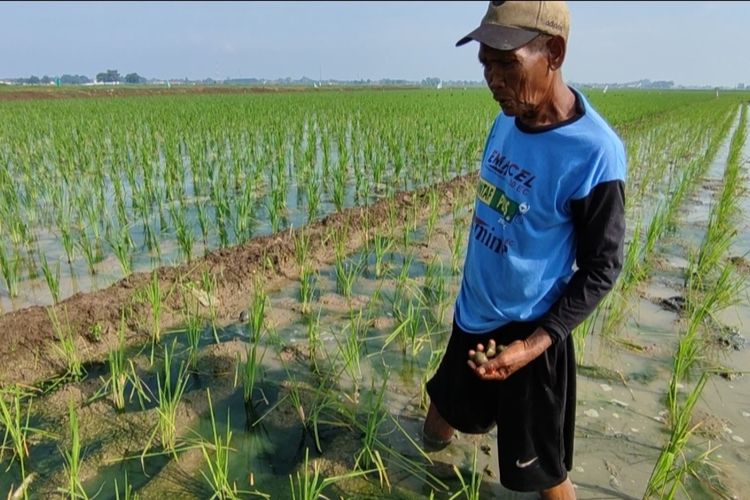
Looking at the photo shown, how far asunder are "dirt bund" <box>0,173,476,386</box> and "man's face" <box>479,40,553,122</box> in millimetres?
1795

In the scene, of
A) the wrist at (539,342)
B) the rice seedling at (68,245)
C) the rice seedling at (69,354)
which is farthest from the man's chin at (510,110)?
the rice seedling at (68,245)

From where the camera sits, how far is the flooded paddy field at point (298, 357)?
1.83m

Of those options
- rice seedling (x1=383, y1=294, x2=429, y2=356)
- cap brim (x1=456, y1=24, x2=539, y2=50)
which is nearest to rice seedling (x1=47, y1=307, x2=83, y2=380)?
rice seedling (x1=383, y1=294, x2=429, y2=356)

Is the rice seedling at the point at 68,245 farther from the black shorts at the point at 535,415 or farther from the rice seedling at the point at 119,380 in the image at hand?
the black shorts at the point at 535,415

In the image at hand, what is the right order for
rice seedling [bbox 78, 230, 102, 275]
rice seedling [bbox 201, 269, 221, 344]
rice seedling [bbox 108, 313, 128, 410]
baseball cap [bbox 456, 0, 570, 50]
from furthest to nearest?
rice seedling [bbox 78, 230, 102, 275], rice seedling [bbox 201, 269, 221, 344], rice seedling [bbox 108, 313, 128, 410], baseball cap [bbox 456, 0, 570, 50]

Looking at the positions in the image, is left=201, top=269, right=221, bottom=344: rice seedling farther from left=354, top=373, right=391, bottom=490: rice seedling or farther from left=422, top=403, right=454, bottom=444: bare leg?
left=422, top=403, right=454, bottom=444: bare leg

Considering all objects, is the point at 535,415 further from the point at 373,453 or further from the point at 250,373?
the point at 250,373

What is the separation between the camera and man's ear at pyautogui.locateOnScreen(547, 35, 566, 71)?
116 centimetres

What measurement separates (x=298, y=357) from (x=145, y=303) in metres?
1.01

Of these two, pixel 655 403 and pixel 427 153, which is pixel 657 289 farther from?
pixel 427 153

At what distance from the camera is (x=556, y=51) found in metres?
1.18

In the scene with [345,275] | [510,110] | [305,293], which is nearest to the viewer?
[510,110]

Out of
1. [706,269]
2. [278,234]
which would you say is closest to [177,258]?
[278,234]

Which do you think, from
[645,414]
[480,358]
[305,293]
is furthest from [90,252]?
[645,414]
